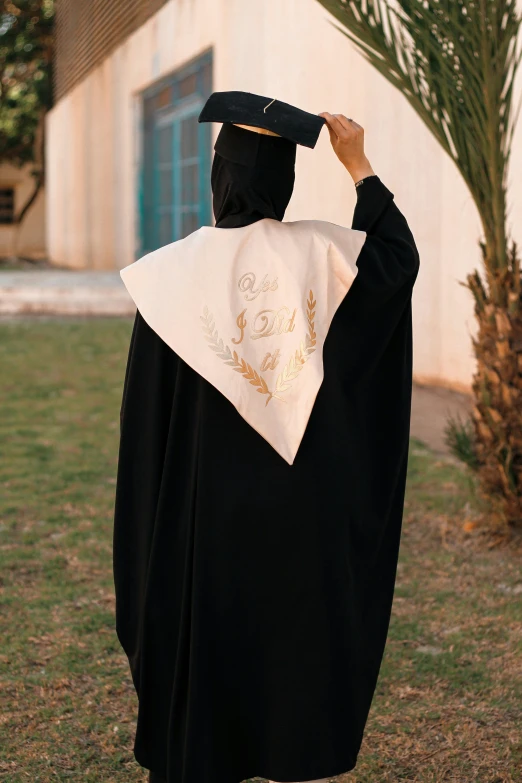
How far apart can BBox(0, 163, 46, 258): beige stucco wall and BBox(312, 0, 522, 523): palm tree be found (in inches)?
992

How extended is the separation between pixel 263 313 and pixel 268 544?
419 millimetres

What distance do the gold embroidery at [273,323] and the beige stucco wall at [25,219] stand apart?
89.4ft

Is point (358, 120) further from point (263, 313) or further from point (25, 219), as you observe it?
point (25, 219)

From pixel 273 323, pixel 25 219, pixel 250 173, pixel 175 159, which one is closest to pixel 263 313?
pixel 273 323

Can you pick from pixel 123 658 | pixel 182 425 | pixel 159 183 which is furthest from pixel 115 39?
pixel 182 425

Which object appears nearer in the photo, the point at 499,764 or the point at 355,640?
the point at 355,640

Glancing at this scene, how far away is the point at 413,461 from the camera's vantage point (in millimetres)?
5738

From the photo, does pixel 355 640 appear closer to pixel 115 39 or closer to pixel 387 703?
pixel 387 703

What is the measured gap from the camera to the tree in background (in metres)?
23.8

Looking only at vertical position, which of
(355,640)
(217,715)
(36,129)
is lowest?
(217,715)

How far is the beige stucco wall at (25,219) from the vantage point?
28.5 m

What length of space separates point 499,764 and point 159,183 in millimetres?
12751

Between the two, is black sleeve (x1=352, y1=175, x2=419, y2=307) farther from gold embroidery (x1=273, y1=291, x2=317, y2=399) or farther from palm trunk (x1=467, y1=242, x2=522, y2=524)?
palm trunk (x1=467, y1=242, x2=522, y2=524)

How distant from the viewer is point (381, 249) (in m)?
1.93
